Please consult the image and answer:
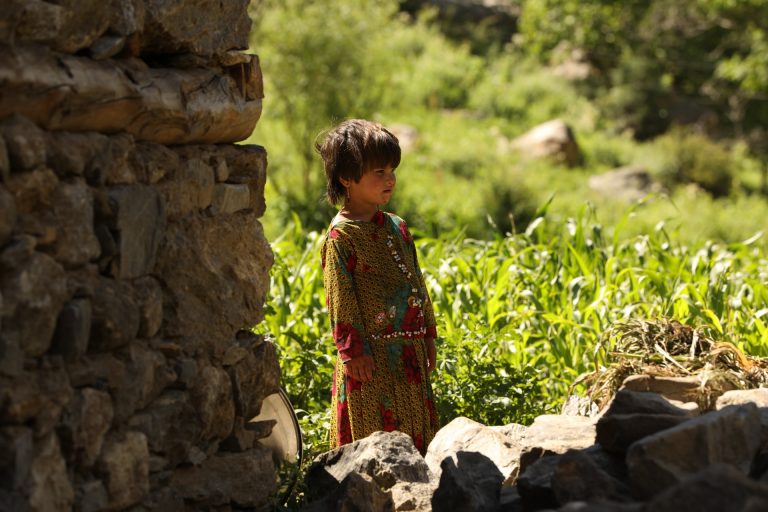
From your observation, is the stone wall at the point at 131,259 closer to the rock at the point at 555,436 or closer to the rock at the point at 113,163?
the rock at the point at 113,163

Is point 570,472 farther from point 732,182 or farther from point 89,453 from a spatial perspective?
point 732,182

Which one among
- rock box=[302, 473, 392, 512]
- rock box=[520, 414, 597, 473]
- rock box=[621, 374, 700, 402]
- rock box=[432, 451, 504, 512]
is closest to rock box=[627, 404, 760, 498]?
rock box=[432, 451, 504, 512]

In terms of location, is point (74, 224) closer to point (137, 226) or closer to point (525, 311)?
point (137, 226)

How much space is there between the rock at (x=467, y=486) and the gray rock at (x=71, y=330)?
1149mm

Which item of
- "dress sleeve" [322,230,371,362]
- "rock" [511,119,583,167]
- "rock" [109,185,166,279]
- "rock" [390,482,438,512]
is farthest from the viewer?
"rock" [511,119,583,167]

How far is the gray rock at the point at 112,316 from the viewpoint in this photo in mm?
2596

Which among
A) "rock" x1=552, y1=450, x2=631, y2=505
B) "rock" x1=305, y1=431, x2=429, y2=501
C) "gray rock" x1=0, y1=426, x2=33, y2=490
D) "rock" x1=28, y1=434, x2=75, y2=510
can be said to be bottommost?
"rock" x1=305, y1=431, x2=429, y2=501

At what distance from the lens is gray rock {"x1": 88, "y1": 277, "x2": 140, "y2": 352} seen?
260 cm

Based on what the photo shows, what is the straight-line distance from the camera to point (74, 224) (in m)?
2.51

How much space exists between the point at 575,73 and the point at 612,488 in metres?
25.2

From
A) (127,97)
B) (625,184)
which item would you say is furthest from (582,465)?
(625,184)

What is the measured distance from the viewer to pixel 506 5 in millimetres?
31453

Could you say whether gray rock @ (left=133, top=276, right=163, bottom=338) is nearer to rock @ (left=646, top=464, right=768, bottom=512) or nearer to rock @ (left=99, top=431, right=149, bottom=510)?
rock @ (left=99, top=431, right=149, bottom=510)

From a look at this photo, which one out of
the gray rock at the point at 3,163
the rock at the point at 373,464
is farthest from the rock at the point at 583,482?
the gray rock at the point at 3,163
